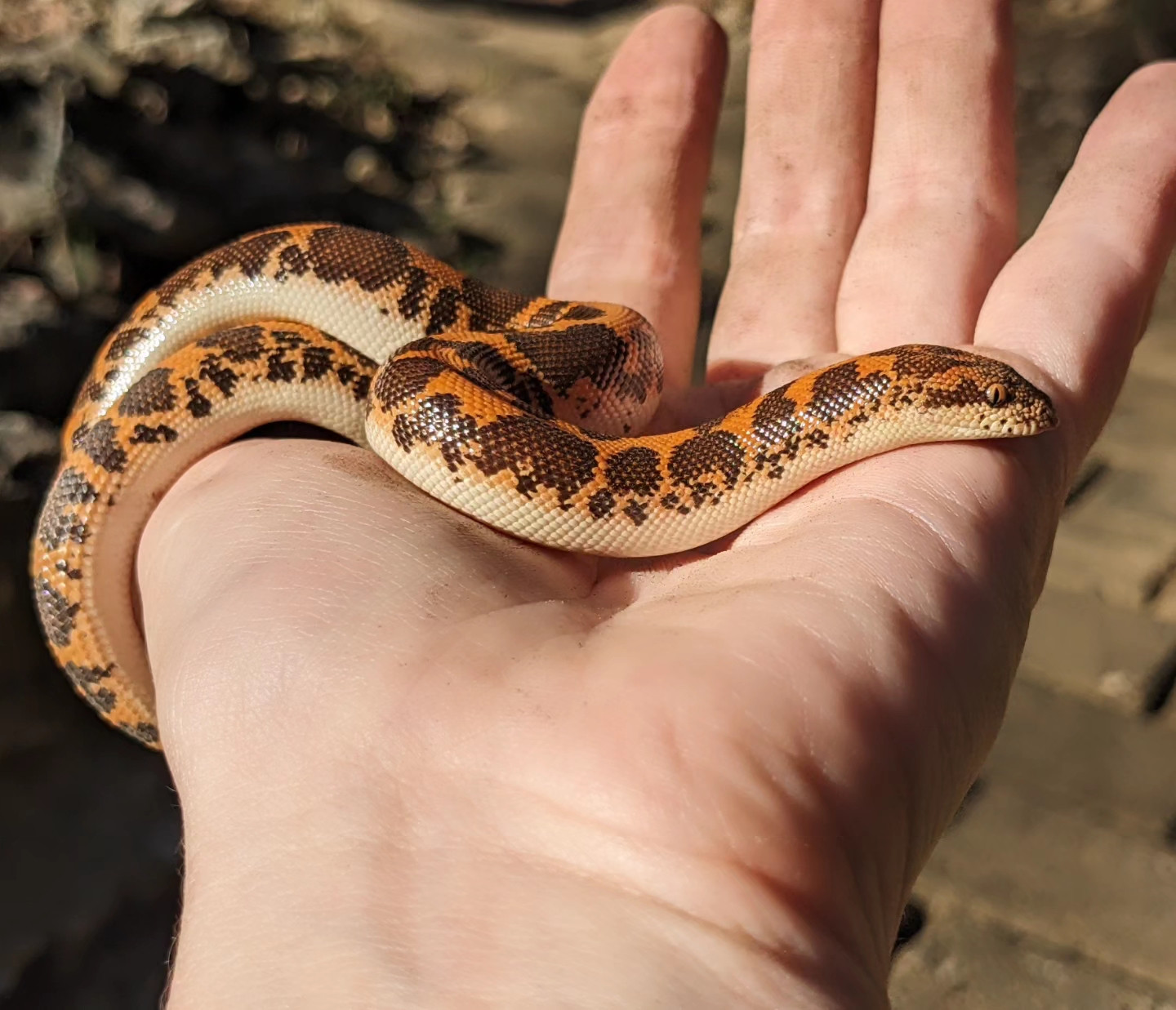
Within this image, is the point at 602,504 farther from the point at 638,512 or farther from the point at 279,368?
the point at 279,368

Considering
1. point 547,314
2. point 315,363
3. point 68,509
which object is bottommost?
point 68,509

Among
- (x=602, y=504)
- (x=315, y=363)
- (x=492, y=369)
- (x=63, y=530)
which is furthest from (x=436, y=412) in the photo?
(x=63, y=530)

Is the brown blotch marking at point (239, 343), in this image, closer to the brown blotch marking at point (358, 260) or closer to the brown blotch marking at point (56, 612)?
the brown blotch marking at point (358, 260)

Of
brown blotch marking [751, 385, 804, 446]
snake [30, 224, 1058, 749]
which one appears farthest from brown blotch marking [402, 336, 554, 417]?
brown blotch marking [751, 385, 804, 446]

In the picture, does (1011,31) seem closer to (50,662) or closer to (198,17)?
(50,662)

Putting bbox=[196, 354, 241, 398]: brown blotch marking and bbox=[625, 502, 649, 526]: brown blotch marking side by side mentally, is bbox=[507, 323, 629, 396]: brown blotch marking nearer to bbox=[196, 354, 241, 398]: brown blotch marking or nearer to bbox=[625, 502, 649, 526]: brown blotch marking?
bbox=[625, 502, 649, 526]: brown blotch marking

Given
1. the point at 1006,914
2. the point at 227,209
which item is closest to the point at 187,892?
the point at 1006,914
